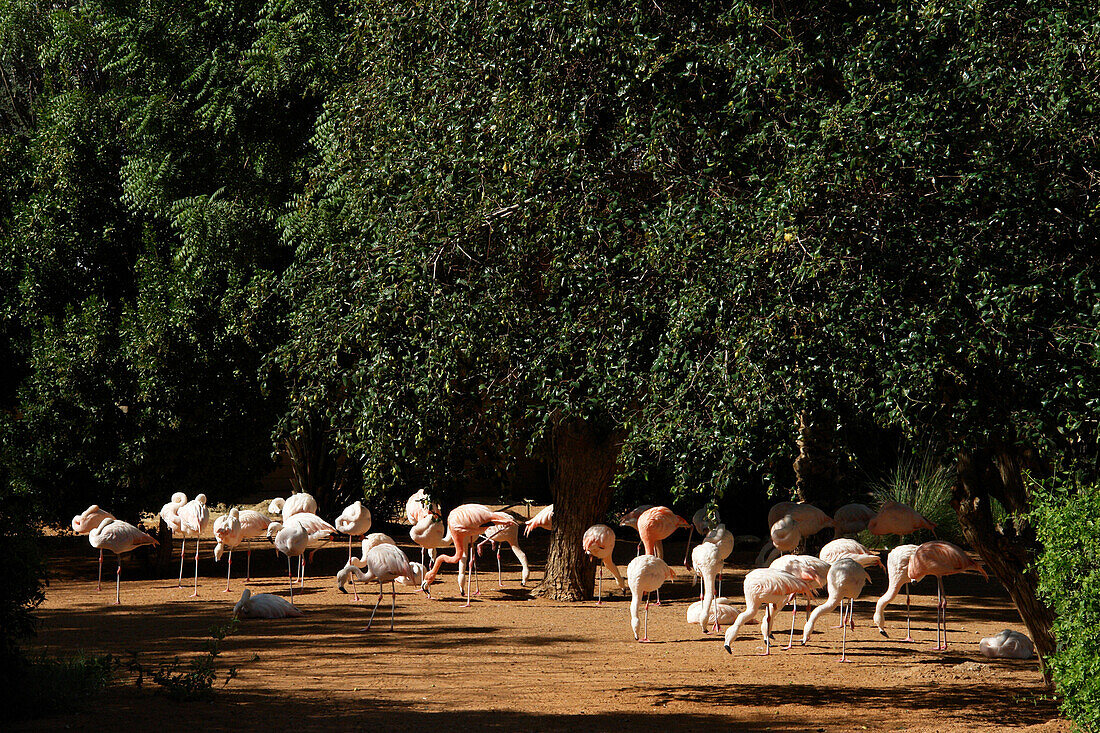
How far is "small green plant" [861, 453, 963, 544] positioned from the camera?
15805 mm

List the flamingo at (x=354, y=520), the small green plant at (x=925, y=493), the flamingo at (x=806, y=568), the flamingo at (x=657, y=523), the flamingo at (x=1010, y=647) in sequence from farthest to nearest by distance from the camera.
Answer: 1. the small green plant at (x=925, y=493)
2. the flamingo at (x=354, y=520)
3. the flamingo at (x=657, y=523)
4. the flamingo at (x=1010, y=647)
5. the flamingo at (x=806, y=568)

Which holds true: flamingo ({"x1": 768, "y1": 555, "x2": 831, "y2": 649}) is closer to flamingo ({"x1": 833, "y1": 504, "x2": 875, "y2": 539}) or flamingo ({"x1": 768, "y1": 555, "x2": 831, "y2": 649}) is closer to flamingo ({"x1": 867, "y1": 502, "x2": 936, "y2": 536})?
flamingo ({"x1": 867, "y1": 502, "x2": 936, "y2": 536})

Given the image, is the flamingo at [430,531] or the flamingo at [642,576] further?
the flamingo at [430,531]

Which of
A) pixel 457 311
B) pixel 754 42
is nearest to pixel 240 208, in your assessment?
pixel 457 311

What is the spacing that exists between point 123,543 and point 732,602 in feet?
23.2

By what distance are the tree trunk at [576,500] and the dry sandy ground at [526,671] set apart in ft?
1.16

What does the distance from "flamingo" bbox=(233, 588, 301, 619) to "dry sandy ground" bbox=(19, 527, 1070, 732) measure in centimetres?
13

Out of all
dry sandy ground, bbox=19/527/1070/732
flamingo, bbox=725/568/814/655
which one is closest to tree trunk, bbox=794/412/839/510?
dry sandy ground, bbox=19/527/1070/732

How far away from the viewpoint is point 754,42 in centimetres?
581

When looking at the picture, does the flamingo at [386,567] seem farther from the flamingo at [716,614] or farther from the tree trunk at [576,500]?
the flamingo at [716,614]

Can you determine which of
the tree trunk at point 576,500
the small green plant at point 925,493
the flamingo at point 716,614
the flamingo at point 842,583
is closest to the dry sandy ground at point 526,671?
the flamingo at point 716,614

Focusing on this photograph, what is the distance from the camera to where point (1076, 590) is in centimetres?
538

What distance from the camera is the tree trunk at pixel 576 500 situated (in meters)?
11.5

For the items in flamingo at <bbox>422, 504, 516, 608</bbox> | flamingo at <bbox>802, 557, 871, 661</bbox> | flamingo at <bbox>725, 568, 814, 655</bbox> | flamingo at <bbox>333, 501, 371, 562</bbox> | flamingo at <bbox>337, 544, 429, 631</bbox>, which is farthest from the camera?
flamingo at <bbox>333, 501, 371, 562</bbox>
